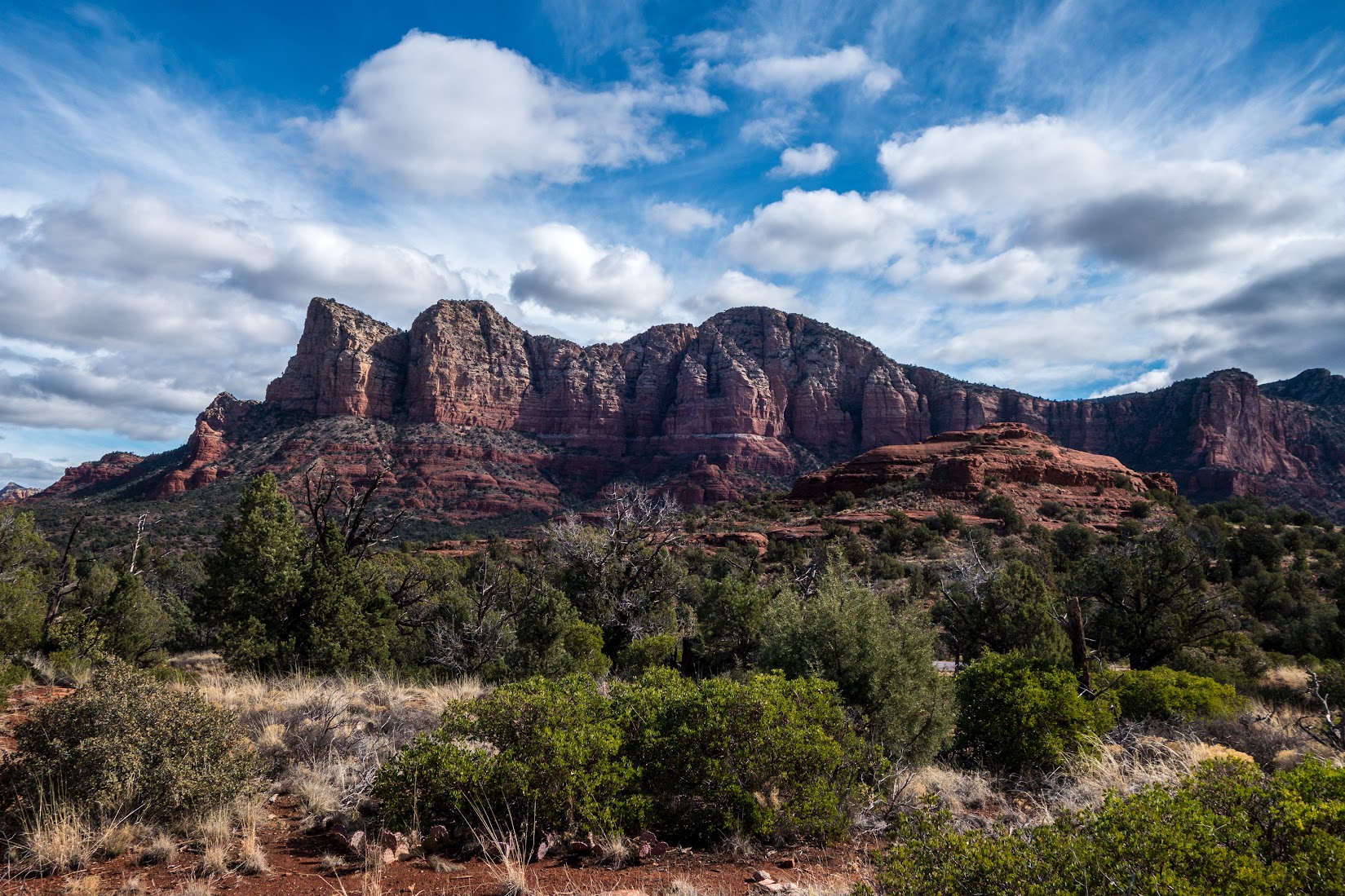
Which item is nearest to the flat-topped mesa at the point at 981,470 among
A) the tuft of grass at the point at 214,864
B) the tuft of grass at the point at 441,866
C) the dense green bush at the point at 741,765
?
the dense green bush at the point at 741,765

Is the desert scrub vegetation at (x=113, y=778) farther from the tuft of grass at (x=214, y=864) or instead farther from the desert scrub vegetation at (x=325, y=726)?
the desert scrub vegetation at (x=325, y=726)

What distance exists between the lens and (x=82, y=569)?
3416cm

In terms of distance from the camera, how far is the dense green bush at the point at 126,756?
5.59 meters

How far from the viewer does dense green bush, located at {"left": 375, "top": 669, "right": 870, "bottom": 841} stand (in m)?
5.84

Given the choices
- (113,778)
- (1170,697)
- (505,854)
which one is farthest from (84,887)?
(1170,697)

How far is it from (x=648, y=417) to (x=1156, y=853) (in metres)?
131

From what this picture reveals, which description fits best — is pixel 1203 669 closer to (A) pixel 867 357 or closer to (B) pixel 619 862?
(B) pixel 619 862

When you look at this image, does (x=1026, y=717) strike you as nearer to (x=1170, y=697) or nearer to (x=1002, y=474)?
(x=1170, y=697)

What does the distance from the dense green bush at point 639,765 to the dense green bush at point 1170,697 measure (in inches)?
278

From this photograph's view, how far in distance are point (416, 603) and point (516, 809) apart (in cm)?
1759

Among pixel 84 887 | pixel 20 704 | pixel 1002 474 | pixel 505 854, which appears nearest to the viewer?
pixel 84 887

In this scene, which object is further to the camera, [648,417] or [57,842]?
[648,417]

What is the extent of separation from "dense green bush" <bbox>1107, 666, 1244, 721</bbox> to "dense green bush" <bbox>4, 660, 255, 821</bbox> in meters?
12.3

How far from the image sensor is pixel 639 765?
6.55 metres
